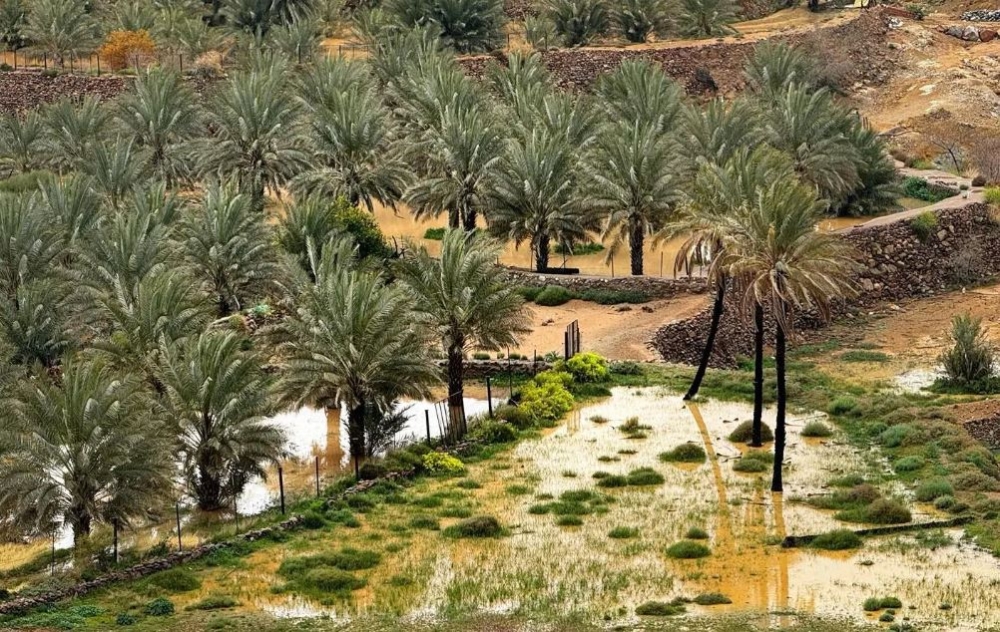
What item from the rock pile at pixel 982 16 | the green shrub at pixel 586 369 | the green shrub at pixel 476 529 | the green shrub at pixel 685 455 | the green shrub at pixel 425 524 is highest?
the rock pile at pixel 982 16

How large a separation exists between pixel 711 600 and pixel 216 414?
44.8 feet

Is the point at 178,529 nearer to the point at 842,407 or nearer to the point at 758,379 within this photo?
the point at 758,379

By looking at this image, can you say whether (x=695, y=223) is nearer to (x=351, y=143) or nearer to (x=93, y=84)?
(x=351, y=143)

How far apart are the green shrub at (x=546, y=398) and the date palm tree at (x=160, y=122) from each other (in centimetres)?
2477

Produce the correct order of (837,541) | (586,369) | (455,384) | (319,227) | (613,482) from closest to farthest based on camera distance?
(837,541), (613,482), (455,384), (586,369), (319,227)

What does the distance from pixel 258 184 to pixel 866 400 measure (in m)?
27.6

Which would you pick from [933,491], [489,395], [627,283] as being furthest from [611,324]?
[933,491]

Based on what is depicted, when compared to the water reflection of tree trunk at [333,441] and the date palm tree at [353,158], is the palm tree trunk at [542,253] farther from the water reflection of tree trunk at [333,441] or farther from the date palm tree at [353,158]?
the water reflection of tree trunk at [333,441]

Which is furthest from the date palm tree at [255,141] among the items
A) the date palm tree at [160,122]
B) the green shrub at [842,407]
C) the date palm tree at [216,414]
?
the green shrub at [842,407]

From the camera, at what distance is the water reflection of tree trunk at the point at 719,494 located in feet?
131

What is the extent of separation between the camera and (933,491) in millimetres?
42781

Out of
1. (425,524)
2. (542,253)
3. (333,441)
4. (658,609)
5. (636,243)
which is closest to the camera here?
(658,609)

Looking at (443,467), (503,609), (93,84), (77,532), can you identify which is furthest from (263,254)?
(93,84)

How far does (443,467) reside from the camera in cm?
4591
